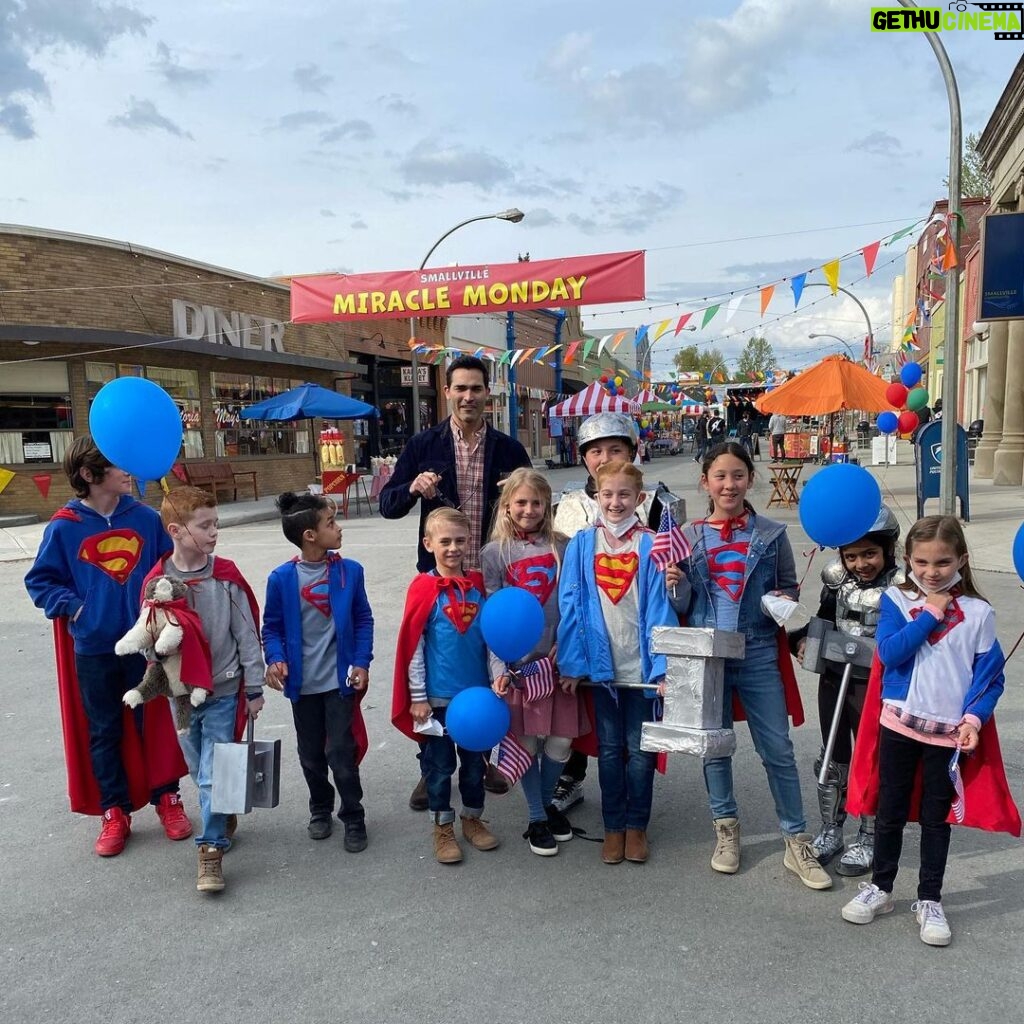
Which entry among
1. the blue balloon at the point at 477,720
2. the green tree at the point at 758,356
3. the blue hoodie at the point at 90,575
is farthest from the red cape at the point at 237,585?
the green tree at the point at 758,356

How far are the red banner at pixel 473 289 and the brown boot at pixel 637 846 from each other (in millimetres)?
9071

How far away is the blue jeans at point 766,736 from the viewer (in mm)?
2979

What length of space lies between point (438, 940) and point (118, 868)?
1397 mm

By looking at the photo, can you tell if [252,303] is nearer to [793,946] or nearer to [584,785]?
[584,785]

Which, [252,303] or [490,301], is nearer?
[490,301]

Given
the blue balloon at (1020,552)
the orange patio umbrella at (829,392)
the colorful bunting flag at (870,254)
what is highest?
the colorful bunting flag at (870,254)

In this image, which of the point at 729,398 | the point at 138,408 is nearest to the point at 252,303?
the point at 138,408

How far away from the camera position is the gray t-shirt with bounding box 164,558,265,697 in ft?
10.1

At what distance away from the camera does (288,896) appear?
2.92 meters

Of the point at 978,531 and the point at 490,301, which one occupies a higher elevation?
the point at 490,301

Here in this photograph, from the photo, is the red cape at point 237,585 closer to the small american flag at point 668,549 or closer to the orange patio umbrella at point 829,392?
the small american flag at point 668,549

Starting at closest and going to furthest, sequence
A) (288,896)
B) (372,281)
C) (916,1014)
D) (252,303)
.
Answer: (916,1014), (288,896), (372,281), (252,303)

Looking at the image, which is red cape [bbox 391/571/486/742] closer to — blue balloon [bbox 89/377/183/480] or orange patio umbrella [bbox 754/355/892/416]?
blue balloon [bbox 89/377/183/480]

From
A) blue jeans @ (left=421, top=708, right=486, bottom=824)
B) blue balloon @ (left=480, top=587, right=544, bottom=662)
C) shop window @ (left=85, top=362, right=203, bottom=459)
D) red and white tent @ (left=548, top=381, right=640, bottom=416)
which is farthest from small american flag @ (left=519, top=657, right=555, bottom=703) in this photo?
red and white tent @ (left=548, top=381, right=640, bottom=416)
